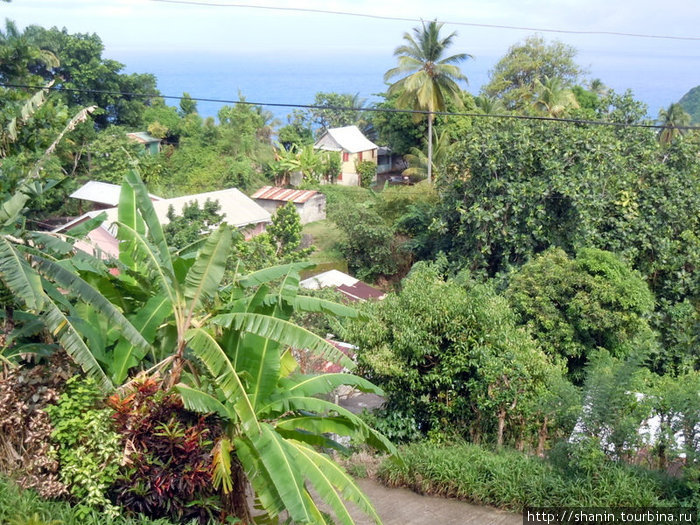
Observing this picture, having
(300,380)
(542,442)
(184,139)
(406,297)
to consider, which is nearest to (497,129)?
(406,297)

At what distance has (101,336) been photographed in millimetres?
6867

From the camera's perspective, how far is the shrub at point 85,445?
19.9ft

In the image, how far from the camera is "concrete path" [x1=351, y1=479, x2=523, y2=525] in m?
7.98

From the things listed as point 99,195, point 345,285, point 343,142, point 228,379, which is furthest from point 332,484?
point 343,142

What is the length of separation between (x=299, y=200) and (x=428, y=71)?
9.21 m

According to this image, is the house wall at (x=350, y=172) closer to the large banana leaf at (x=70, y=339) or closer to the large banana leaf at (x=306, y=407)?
the large banana leaf at (x=306, y=407)

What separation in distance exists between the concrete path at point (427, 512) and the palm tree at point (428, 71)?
25767mm

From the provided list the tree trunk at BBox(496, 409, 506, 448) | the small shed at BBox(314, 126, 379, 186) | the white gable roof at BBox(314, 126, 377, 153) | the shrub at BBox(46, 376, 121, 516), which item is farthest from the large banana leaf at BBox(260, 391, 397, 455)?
the white gable roof at BBox(314, 126, 377, 153)

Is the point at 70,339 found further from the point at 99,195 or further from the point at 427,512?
the point at 99,195

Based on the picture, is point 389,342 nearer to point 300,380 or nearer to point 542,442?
point 542,442

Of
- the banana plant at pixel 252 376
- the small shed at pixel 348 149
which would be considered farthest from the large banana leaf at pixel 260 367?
the small shed at pixel 348 149

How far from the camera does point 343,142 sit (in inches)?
1799

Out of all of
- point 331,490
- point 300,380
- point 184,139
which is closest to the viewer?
point 331,490

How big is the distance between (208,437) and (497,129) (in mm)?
16575
